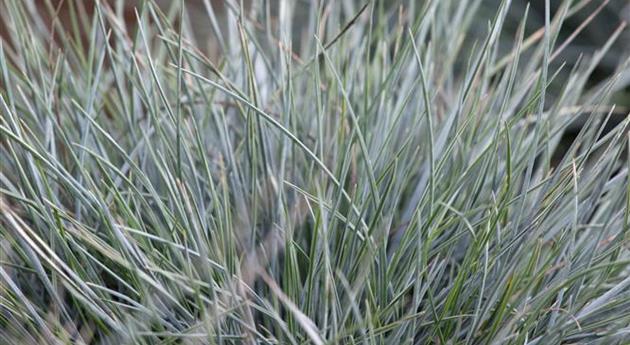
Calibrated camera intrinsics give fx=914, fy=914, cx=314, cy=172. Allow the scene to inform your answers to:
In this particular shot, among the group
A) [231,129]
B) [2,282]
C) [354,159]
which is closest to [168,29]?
[231,129]

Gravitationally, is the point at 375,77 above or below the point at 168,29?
below

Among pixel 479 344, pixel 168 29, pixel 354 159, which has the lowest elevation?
pixel 479 344

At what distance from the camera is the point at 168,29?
1.30 meters

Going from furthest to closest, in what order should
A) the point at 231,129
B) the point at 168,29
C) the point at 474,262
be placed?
the point at 231,129 → the point at 168,29 → the point at 474,262

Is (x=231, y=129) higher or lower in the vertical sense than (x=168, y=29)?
lower

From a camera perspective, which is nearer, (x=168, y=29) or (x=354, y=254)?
(x=354, y=254)

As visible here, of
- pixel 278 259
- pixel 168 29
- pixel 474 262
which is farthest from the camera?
pixel 168 29

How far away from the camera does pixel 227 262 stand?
3.41 feet

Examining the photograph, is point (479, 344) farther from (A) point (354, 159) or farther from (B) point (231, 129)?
(B) point (231, 129)

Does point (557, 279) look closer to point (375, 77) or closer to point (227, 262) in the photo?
point (227, 262)

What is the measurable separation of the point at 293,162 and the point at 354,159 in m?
0.09

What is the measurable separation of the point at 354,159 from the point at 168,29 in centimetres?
32

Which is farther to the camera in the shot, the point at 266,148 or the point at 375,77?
the point at 375,77

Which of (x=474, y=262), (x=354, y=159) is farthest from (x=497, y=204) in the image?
(x=354, y=159)
